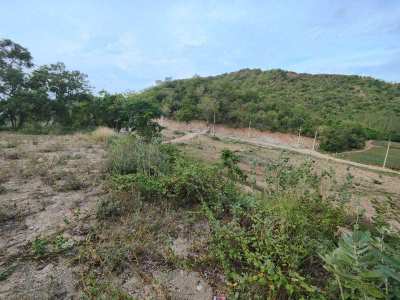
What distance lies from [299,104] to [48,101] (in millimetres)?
40064

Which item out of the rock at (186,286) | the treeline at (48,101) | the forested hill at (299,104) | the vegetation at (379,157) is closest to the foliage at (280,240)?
the rock at (186,286)

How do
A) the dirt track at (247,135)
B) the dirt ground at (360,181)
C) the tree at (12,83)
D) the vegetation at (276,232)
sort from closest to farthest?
the vegetation at (276,232)
the dirt ground at (360,181)
the tree at (12,83)
the dirt track at (247,135)

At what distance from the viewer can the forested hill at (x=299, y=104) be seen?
3186cm

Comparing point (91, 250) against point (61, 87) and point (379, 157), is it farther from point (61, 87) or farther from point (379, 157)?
point (379, 157)

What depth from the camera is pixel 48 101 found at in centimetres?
1670

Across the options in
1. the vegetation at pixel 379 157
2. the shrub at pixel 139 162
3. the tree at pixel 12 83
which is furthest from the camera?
the vegetation at pixel 379 157

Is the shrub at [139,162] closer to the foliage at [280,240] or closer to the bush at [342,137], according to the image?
the foliage at [280,240]

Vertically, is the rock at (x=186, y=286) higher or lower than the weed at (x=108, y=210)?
lower

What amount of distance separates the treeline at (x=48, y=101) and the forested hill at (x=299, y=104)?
1101 centimetres

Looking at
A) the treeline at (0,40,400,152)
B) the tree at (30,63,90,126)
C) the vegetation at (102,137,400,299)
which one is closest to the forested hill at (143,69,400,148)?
the treeline at (0,40,400,152)

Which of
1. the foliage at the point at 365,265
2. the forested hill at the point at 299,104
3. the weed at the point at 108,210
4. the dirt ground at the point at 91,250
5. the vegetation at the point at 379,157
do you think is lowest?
the vegetation at the point at 379,157

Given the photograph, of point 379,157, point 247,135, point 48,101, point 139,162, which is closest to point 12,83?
point 48,101

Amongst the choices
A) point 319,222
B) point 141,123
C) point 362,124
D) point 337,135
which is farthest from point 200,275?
point 362,124

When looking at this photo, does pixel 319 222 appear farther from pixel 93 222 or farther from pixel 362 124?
pixel 362 124
